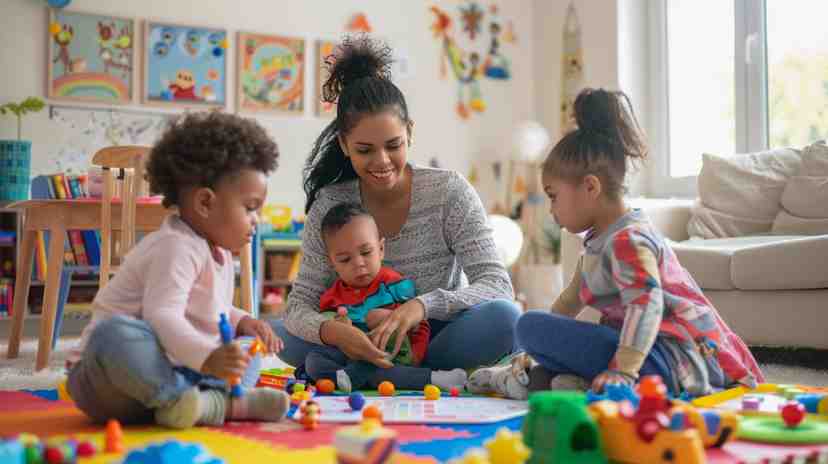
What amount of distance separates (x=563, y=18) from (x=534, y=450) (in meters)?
4.55

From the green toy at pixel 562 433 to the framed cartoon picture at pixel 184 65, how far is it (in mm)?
4012

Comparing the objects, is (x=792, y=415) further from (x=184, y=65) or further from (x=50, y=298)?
(x=184, y=65)

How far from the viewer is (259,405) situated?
61.3 inches

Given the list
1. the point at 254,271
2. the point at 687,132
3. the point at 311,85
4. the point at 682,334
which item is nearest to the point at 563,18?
the point at 687,132

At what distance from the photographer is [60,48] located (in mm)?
4527

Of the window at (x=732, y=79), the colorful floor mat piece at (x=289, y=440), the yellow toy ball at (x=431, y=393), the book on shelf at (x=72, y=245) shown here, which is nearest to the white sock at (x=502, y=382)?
the yellow toy ball at (x=431, y=393)

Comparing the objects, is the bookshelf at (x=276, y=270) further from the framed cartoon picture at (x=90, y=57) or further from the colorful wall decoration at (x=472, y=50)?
the colorful wall decoration at (x=472, y=50)

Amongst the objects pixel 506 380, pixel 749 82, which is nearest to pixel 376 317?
pixel 506 380

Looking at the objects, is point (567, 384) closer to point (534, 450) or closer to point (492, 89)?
point (534, 450)

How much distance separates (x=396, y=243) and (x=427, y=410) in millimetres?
624

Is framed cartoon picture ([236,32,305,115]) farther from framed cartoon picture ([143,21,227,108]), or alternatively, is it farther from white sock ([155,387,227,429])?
white sock ([155,387,227,429])

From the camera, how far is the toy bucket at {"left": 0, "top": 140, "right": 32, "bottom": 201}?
13.7ft

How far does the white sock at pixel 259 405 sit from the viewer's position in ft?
5.09

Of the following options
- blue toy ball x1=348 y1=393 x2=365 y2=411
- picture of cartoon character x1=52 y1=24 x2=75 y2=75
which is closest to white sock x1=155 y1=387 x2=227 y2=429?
blue toy ball x1=348 y1=393 x2=365 y2=411
